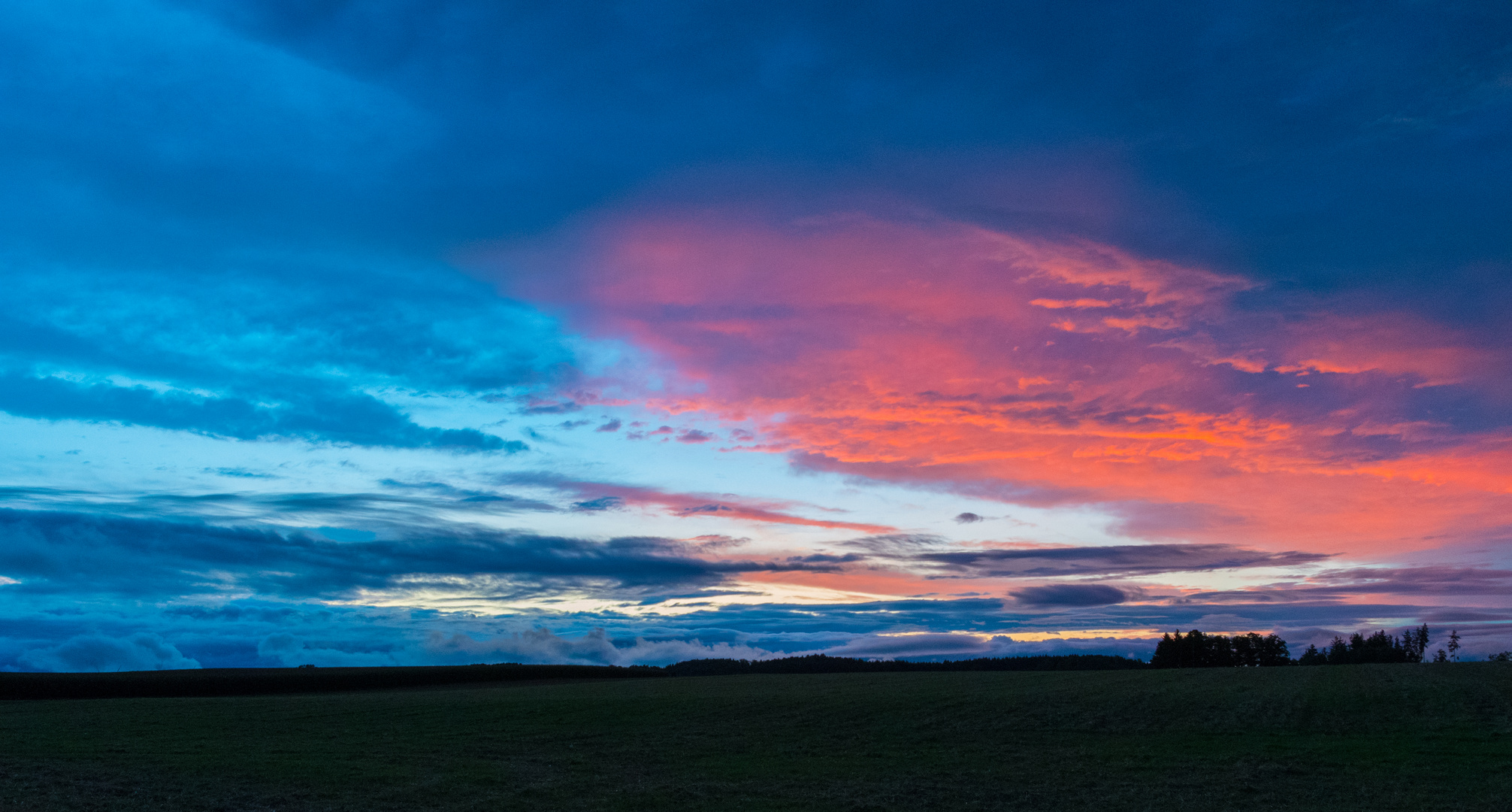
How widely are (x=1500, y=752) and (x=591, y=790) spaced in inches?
1402

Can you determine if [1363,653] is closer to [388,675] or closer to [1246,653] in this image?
[1246,653]

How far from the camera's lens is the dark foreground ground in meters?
27.6

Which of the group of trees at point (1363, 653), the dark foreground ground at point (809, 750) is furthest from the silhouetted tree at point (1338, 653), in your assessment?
the dark foreground ground at point (809, 750)

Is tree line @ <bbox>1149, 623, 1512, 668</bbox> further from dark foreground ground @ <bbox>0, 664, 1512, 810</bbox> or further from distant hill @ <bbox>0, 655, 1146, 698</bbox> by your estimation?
dark foreground ground @ <bbox>0, 664, 1512, 810</bbox>

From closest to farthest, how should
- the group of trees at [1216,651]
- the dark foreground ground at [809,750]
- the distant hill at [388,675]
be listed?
the dark foreground ground at [809,750] → the distant hill at [388,675] → the group of trees at [1216,651]

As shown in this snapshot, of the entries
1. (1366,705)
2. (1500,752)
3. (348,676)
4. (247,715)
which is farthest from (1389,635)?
(247,715)

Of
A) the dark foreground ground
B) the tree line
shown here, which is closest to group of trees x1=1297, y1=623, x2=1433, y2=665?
the tree line

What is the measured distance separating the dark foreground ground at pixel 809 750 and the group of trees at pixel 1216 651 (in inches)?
3295

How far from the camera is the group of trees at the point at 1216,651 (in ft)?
484

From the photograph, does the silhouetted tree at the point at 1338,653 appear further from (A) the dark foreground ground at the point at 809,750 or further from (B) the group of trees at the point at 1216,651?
(A) the dark foreground ground at the point at 809,750

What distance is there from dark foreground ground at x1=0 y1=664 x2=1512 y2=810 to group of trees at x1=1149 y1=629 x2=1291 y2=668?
8369cm

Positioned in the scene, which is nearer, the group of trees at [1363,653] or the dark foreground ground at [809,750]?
the dark foreground ground at [809,750]

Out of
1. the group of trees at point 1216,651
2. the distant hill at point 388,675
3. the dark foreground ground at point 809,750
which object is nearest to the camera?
the dark foreground ground at point 809,750

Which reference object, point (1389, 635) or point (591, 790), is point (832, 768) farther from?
point (1389, 635)
